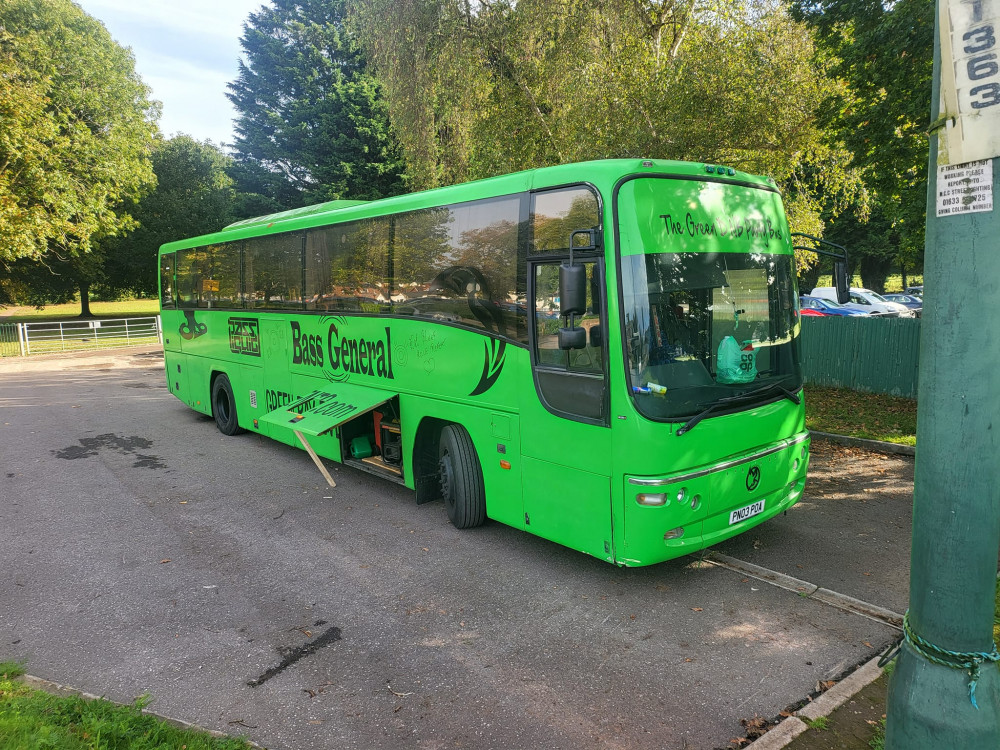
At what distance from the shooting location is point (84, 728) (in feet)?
12.4

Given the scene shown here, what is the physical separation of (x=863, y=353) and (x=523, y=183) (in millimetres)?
10446

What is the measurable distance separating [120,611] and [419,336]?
3.79 meters

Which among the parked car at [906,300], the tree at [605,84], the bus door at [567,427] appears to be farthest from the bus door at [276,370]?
the parked car at [906,300]

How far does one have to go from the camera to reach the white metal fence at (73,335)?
26.2 metres

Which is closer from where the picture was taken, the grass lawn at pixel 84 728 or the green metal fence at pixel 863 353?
the grass lawn at pixel 84 728

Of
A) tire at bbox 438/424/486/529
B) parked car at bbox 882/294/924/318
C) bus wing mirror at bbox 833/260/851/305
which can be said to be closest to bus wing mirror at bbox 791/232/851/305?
bus wing mirror at bbox 833/260/851/305

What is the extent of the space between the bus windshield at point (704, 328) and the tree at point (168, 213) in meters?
37.9

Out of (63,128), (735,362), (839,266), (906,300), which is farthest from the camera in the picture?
(906,300)

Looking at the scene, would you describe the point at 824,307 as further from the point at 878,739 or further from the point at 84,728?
the point at 84,728

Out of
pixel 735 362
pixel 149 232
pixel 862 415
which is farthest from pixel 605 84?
pixel 149 232

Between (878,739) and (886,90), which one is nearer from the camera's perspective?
(878,739)

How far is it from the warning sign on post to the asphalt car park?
307 centimetres

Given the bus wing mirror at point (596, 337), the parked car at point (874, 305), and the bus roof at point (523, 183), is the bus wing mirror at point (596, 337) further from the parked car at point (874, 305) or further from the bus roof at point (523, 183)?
the parked car at point (874, 305)

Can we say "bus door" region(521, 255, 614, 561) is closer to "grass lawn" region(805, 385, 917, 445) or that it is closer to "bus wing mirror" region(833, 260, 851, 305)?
"bus wing mirror" region(833, 260, 851, 305)
